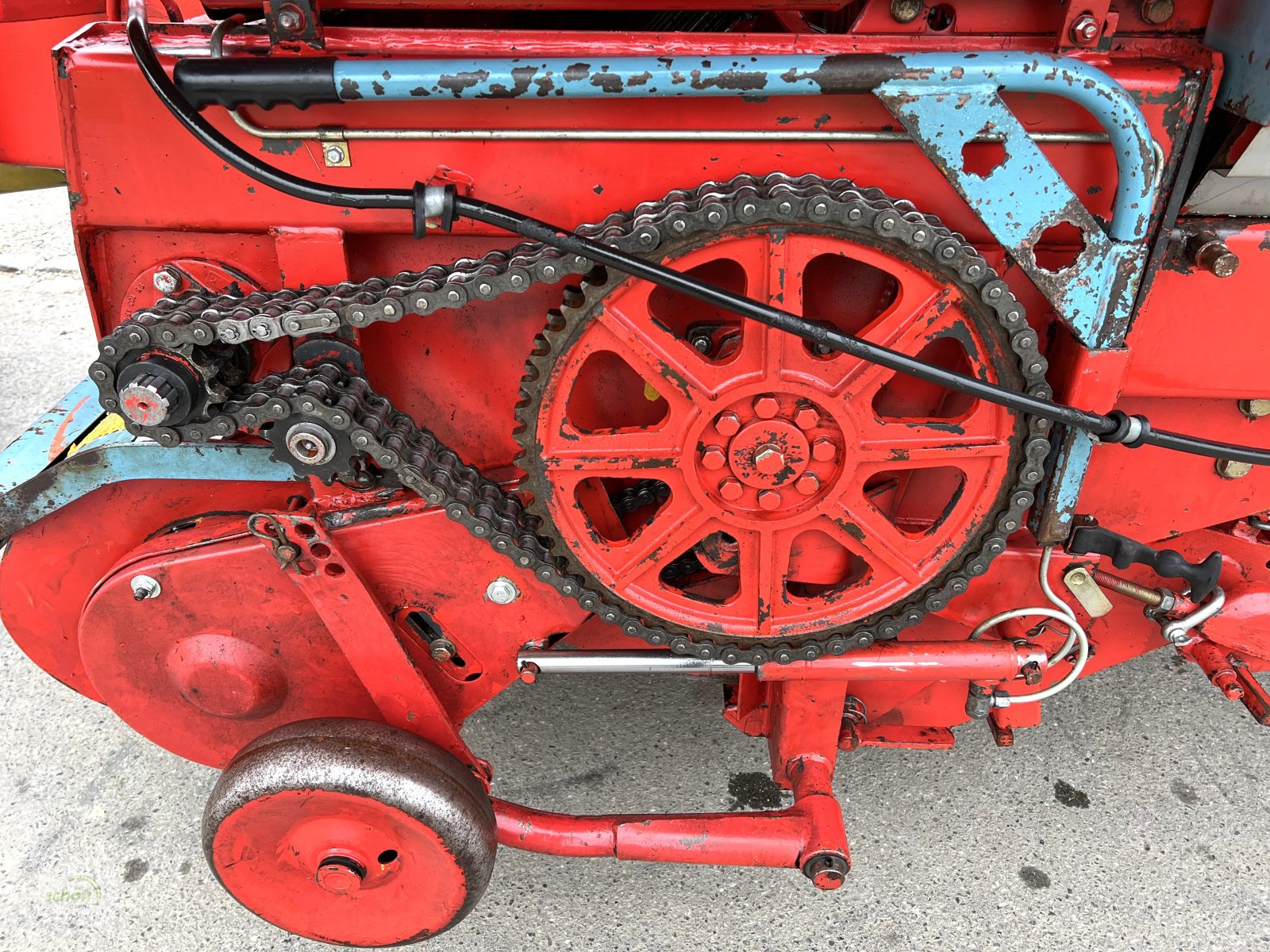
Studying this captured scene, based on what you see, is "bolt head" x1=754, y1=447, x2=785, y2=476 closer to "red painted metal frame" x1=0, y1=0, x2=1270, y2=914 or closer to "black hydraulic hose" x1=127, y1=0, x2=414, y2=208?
"red painted metal frame" x1=0, y1=0, x2=1270, y2=914

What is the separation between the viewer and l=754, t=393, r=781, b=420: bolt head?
1.95 meters

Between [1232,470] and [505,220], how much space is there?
6.06 feet

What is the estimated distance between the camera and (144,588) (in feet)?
7.19

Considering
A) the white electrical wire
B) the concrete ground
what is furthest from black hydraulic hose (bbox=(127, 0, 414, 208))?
the concrete ground

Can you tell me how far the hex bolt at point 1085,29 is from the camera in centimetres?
172

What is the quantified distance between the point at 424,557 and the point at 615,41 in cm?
119

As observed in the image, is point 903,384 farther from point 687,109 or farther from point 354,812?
point 354,812

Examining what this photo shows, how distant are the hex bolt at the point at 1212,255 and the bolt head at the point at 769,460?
91 cm

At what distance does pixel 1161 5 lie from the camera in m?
1.80

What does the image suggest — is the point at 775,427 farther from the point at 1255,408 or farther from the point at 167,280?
the point at 167,280

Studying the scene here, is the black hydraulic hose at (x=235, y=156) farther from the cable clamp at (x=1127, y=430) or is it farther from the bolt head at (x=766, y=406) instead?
the cable clamp at (x=1127, y=430)

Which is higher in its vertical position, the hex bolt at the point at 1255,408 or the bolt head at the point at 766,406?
the bolt head at the point at 766,406

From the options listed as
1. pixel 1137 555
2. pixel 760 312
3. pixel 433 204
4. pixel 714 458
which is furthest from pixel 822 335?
pixel 1137 555

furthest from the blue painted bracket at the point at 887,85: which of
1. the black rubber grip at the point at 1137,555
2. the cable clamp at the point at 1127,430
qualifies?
the black rubber grip at the point at 1137,555
